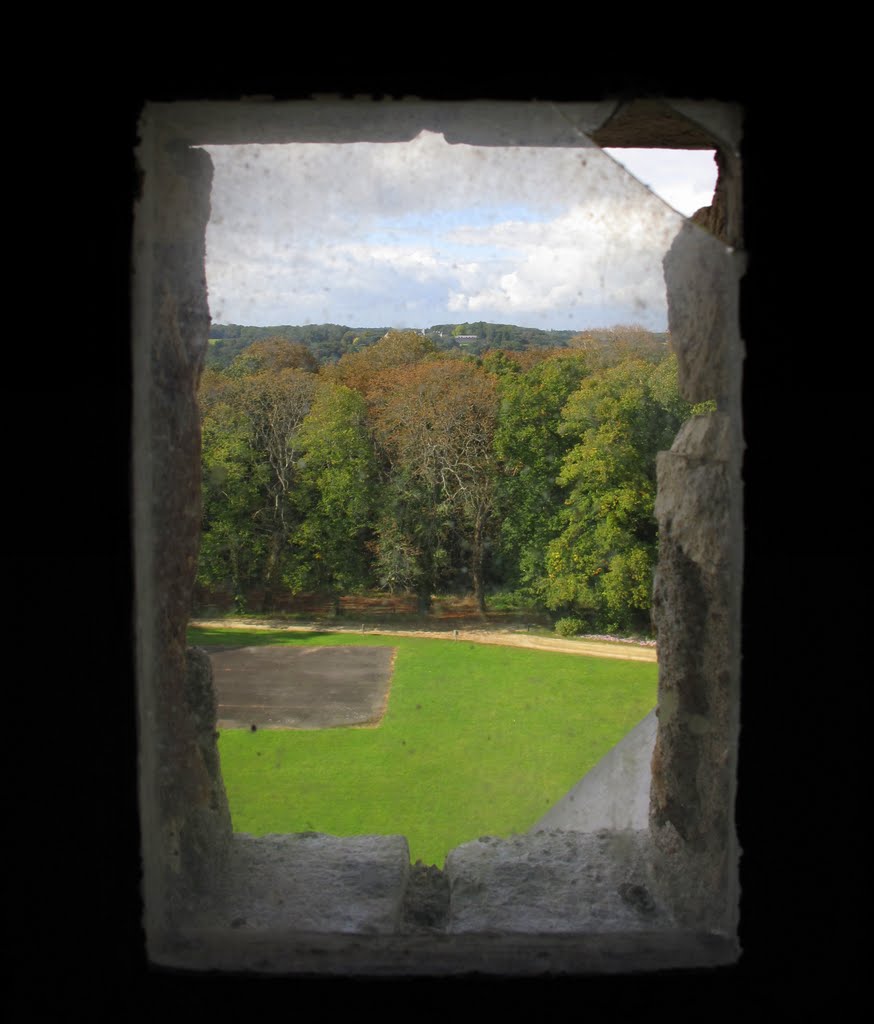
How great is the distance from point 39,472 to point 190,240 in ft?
1.98

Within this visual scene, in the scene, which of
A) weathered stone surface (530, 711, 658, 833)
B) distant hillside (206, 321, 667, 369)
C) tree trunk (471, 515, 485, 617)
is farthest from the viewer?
tree trunk (471, 515, 485, 617)

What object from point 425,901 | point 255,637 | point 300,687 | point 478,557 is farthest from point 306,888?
point 300,687

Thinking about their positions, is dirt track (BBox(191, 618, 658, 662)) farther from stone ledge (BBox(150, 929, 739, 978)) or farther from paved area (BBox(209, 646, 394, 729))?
stone ledge (BBox(150, 929, 739, 978))

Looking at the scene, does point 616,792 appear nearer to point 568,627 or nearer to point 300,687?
point 568,627

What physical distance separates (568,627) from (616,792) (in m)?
1.14

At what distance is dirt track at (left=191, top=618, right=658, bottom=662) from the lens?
3.91 metres

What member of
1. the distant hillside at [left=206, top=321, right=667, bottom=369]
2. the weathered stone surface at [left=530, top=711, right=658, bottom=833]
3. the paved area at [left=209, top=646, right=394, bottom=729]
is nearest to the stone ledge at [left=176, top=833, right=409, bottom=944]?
the weathered stone surface at [left=530, top=711, right=658, bottom=833]


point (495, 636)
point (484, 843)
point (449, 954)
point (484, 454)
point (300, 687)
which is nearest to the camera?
point (449, 954)

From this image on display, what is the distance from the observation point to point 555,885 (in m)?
1.86

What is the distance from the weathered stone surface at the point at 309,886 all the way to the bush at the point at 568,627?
1902 millimetres

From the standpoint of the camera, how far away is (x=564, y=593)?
12.3ft

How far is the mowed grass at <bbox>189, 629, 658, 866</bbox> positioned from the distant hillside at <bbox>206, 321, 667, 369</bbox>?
149 centimetres

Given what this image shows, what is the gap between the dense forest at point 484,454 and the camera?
11.6 ft

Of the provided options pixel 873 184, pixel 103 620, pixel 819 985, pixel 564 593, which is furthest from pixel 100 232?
pixel 564 593
